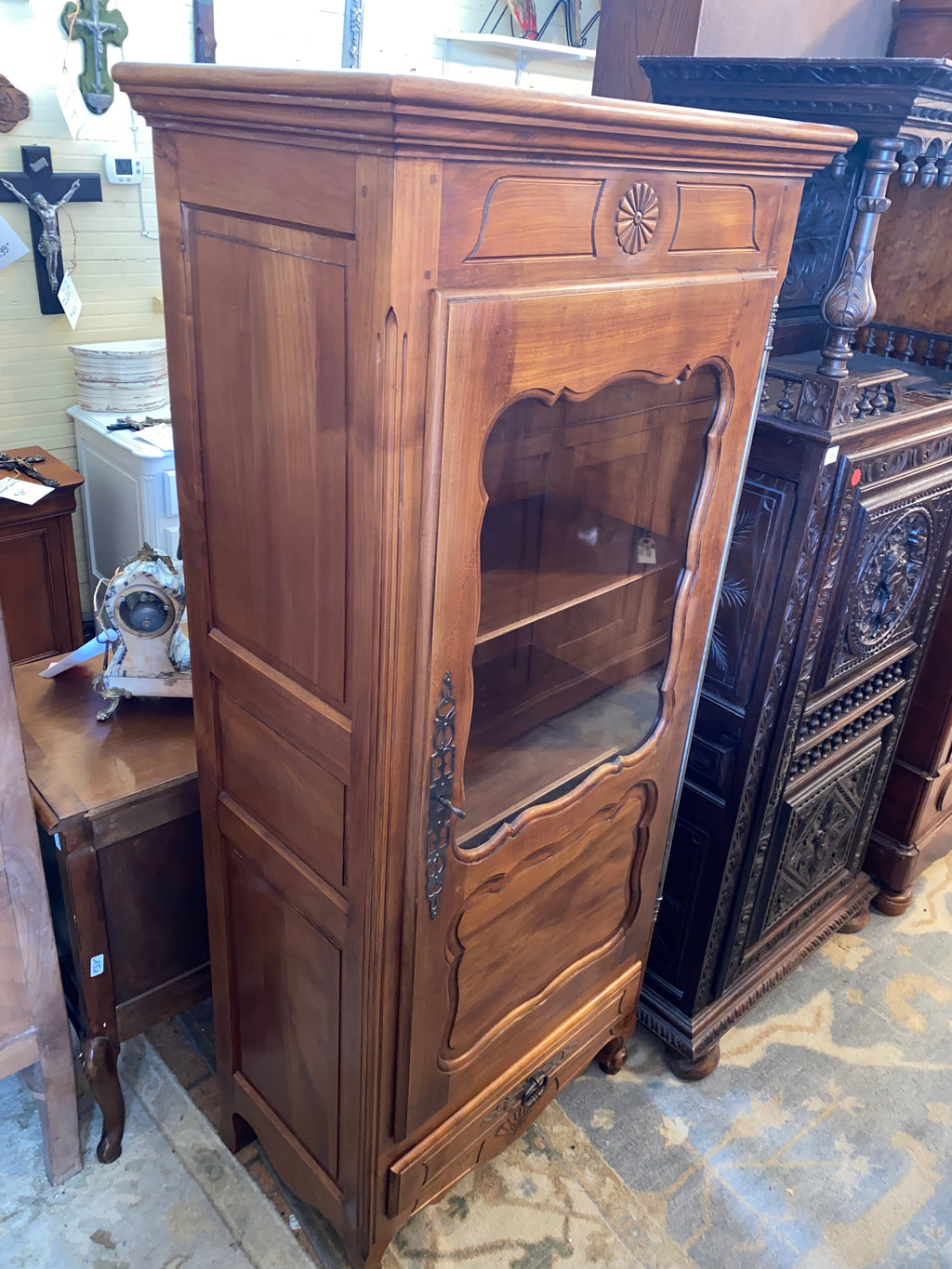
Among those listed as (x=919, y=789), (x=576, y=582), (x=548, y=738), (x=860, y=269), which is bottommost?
(x=919, y=789)

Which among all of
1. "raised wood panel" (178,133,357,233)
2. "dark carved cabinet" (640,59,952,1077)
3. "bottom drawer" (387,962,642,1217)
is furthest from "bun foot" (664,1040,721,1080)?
"raised wood panel" (178,133,357,233)

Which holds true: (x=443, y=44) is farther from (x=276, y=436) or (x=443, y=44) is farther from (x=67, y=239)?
(x=276, y=436)

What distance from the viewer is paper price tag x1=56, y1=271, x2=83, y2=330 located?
2.69 metres

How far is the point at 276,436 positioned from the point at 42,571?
1.85 m

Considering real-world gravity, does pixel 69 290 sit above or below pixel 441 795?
above

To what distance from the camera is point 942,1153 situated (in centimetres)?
164

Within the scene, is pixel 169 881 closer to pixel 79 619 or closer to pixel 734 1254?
pixel 734 1254

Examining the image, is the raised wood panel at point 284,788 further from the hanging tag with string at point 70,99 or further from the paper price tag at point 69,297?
the hanging tag with string at point 70,99

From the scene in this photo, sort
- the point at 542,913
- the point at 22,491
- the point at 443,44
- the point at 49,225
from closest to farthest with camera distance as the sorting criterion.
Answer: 1. the point at 542,913
2. the point at 22,491
3. the point at 49,225
4. the point at 443,44

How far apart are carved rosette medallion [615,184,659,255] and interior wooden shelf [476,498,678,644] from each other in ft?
0.96

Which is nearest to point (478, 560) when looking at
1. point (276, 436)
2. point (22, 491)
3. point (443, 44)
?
point (276, 436)

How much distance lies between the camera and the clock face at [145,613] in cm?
142

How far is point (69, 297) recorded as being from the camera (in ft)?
8.85

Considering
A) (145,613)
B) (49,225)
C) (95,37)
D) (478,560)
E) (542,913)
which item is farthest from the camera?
(49,225)
